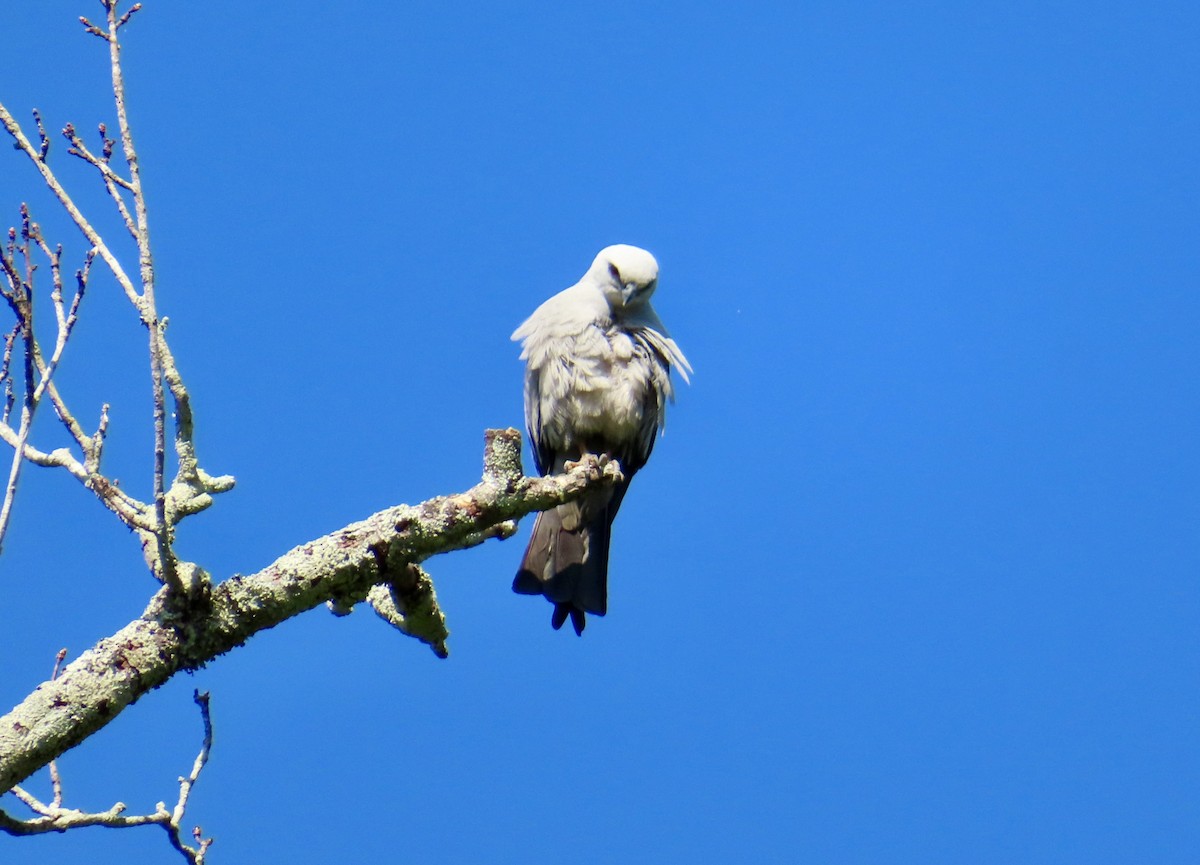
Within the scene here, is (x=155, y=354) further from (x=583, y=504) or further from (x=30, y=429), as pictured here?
(x=583, y=504)

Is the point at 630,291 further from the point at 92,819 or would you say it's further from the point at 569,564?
the point at 92,819

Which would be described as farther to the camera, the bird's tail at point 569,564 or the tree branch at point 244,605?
the bird's tail at point 569,564

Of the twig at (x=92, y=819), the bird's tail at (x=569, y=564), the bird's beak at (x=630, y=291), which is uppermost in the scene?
the bird's beak at (x=630, y=291)

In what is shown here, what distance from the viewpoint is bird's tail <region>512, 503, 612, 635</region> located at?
6.13m

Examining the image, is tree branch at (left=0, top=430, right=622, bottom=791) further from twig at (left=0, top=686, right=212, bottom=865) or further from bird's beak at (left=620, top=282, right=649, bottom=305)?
bird's beak at (left=620, top=282, right=649, bottom=305)

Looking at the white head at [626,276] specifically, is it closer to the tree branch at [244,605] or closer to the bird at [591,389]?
the bird at [591,389]

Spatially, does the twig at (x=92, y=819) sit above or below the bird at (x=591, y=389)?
below

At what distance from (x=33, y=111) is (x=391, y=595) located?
1842 millimetres

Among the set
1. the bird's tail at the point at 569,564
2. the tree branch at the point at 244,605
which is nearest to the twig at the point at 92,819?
the tree branch at the point at 244,605

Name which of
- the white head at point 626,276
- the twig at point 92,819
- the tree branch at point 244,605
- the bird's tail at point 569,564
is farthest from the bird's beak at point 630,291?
the twig at point 92,819

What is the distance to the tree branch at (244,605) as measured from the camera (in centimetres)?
288

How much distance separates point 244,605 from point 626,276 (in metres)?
3.37

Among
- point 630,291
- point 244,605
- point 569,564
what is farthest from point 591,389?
point 244,605

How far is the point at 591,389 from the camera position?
6.23 metres
